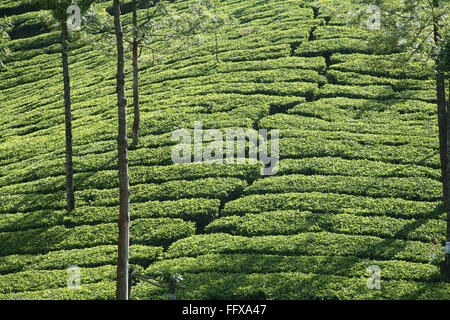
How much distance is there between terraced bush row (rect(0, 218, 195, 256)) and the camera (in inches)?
749

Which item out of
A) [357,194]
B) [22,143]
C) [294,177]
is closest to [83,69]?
[22,143]

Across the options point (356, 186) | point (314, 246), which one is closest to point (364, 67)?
point (356, 186)

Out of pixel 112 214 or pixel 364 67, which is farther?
pixel 364 67

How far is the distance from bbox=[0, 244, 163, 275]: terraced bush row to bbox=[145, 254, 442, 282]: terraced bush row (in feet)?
2.82

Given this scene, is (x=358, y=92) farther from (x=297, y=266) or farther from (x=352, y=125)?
(x=297, y=266)

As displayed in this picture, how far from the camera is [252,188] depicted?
2166cm

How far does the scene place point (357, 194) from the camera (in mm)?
20125

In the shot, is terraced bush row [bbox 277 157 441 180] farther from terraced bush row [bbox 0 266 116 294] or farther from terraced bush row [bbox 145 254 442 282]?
terraced bush row [bbox 0 266 116 294]

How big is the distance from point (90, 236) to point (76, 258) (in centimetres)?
170

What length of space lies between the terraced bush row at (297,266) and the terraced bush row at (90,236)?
78.7 inches

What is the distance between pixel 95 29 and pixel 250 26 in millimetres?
33558

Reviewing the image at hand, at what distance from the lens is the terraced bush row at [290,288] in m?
13.9

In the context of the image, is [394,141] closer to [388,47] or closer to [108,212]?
[388,47]

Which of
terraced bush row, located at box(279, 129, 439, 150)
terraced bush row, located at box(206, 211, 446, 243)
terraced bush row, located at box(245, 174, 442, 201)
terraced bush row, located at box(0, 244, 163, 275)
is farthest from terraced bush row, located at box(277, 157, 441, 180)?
terraced bush row, located at box(0, 244, 163, 275)
